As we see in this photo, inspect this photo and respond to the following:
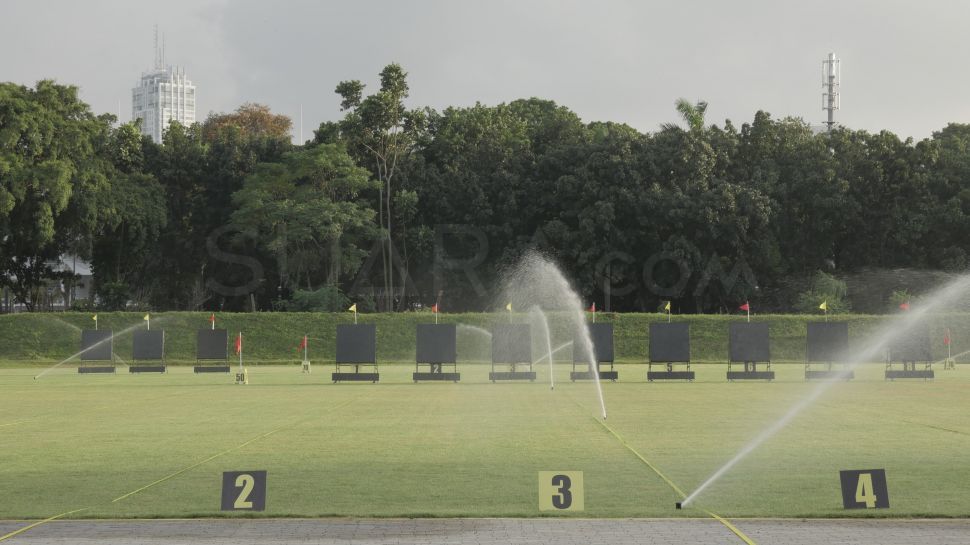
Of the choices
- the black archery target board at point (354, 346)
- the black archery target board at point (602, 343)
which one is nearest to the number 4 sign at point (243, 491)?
the black archery target board at point (354, 346)

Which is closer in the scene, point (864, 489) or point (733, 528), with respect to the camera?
point (733, 528)

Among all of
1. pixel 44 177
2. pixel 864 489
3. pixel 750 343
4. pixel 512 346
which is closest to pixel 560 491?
pixel 864 489

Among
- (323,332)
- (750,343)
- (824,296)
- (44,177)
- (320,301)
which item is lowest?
(750,343)

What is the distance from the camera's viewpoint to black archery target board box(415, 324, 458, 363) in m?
42.3

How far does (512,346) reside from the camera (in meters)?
42.9

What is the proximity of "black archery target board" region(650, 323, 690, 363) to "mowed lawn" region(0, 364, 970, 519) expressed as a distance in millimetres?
11386

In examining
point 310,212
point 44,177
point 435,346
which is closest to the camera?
point 435,346

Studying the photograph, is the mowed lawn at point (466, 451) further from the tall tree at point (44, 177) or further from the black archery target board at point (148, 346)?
the tall tree at point (44, 177)

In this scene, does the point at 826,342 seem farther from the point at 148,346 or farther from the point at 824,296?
the point at 148,346

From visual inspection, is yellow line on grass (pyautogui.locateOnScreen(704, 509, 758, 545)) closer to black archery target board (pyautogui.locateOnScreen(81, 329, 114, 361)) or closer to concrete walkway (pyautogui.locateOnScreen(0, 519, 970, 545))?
concrete walkway (pyautogui.locateOnScreen(0, 519, 970, 545))

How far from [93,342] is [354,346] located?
17190 mm

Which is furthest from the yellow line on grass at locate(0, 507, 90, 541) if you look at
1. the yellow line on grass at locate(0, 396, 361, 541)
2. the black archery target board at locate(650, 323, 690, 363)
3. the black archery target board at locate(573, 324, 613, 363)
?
the black archery target board at locate(650, 323, 690, 363)

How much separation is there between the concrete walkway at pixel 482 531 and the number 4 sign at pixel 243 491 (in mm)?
183

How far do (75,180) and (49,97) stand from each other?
18.6ft
